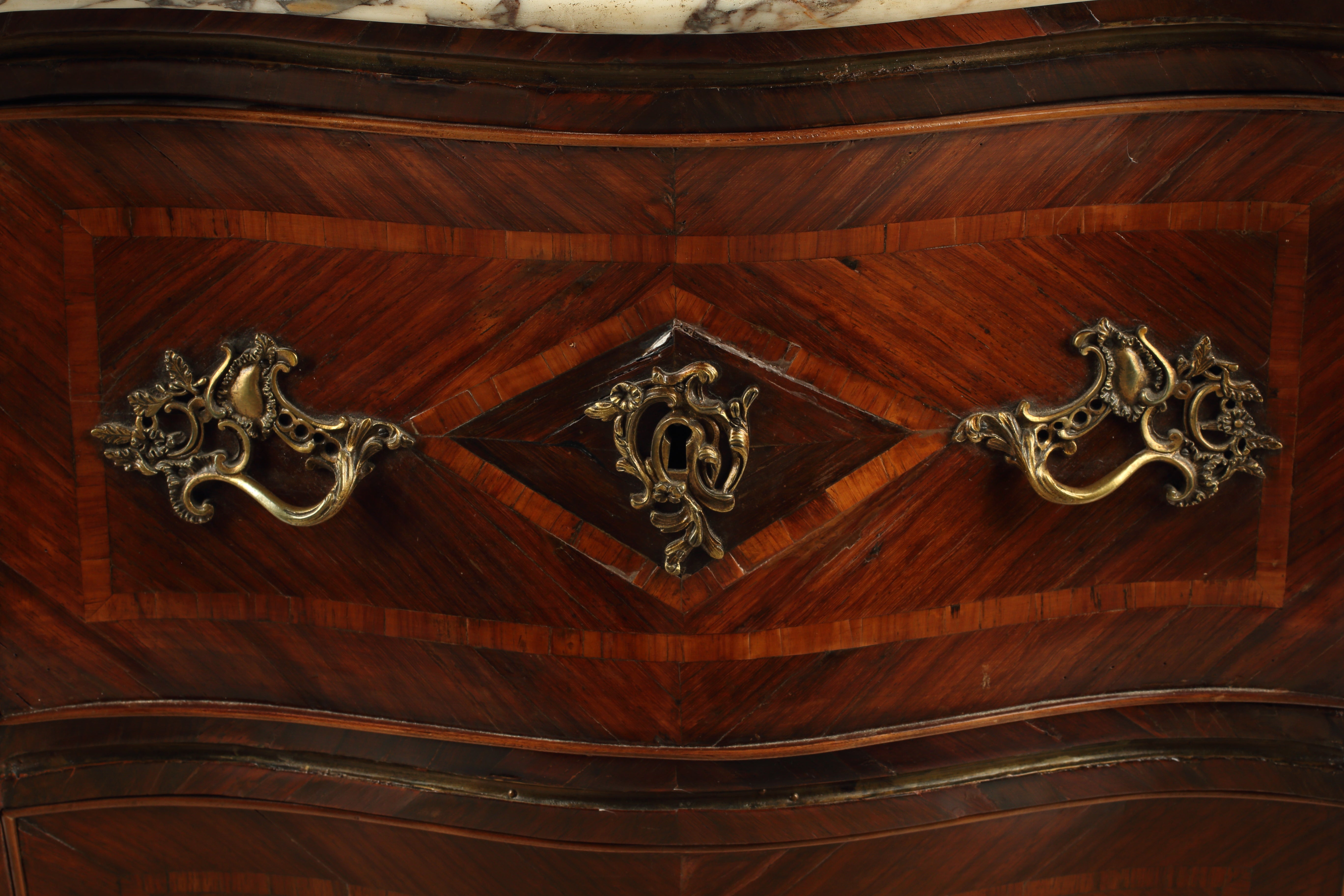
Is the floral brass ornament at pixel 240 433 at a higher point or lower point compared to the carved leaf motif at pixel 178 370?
lower

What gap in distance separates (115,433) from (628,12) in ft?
1.65

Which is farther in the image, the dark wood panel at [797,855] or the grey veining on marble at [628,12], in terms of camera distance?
the dark wood panel at [797,855]

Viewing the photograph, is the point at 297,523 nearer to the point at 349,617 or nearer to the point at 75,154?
the point at 349,617

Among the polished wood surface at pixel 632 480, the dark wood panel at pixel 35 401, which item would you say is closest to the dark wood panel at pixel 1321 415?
the polished wood surface at pixel 632 480

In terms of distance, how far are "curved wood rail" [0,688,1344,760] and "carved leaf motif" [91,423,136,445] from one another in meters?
0.24

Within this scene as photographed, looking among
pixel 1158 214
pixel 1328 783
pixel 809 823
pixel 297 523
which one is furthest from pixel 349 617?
pixel 1328 783

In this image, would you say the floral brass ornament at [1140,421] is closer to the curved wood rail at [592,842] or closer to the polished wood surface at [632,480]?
the polished wood surface at [632,480]

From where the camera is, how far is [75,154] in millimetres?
724

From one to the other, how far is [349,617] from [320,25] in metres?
0.45

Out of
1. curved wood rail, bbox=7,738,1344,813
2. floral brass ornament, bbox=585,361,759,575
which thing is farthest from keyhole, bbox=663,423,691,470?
curved wood rail, bbox=7,738,1344,813

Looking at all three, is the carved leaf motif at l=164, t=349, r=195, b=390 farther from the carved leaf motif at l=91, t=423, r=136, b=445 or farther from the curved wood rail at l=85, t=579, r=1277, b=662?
the curved wood rail at l=85, t=579, r=1277, b=662

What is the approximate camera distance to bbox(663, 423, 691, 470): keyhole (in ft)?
2.30

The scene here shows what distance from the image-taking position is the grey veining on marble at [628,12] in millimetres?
651

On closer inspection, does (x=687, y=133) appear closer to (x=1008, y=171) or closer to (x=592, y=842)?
(x=1008, y=171)
